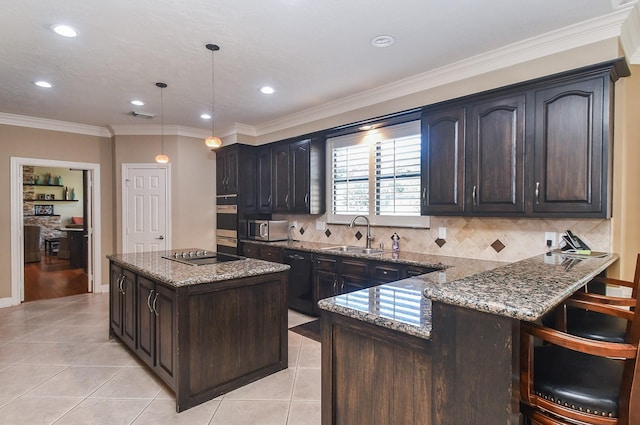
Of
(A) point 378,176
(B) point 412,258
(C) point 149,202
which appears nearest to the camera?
(B) point 412,258

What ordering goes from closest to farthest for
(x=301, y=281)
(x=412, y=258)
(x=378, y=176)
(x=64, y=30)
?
(x=64, y=30), (x=412, y=258), (x=378, y=176), (x=301, y=281)

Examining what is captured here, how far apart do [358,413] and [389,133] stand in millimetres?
3223

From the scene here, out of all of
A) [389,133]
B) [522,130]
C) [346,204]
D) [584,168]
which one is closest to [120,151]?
[346,204]

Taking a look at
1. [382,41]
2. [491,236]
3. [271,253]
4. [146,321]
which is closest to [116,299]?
[146,321]

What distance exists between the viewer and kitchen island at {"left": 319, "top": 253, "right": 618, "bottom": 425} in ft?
3.64

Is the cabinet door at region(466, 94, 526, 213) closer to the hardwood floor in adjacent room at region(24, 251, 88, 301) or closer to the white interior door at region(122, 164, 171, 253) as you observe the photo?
the white interior door at region(122, 164, 171, 253)

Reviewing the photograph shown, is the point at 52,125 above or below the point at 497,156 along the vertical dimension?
above

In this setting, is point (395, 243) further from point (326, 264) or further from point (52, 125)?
point (52, 125)

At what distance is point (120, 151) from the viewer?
5820 mm

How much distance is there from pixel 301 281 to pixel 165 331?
2.10 meters

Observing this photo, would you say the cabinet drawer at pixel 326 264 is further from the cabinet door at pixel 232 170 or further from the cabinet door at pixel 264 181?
the cabinet door at pixel 232 170

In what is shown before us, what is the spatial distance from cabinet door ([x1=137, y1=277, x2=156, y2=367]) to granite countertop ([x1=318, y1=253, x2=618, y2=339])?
1.78 meters

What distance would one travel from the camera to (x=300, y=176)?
4.92 meters

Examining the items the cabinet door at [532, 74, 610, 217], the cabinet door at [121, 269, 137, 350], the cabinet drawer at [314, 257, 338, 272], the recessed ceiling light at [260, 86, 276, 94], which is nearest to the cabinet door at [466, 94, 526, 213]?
the cabinet door at [532, 74, 610, 217]
